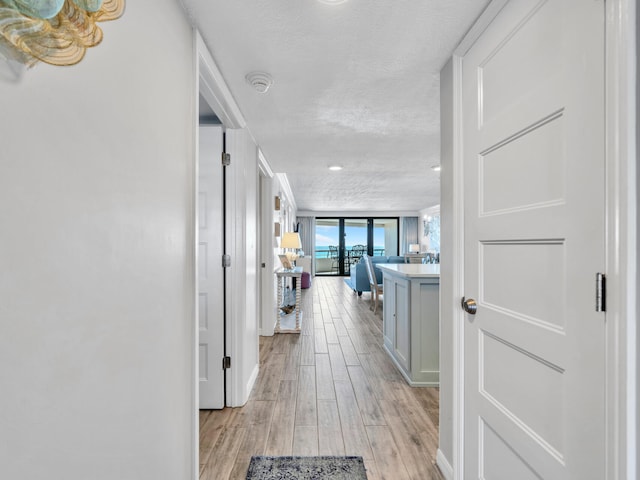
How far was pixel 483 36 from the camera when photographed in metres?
1.37

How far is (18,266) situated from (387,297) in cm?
336

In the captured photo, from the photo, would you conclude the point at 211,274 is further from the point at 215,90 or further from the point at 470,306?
the point at 470,306

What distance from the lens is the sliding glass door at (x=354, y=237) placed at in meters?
11.5

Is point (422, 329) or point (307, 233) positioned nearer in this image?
point (422, 329)

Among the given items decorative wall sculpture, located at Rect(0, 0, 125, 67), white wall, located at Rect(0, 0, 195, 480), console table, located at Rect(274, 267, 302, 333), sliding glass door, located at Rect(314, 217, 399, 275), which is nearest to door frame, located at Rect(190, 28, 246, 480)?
white wall, located at Rect(0, 0, 195, 480)

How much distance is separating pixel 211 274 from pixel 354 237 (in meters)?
9.32

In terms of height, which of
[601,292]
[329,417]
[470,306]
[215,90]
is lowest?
[329,417]

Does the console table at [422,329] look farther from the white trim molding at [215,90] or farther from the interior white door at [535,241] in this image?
the white trim molding at [215,90]

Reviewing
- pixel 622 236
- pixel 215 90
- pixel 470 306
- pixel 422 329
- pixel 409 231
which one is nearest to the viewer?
pixel 622 236

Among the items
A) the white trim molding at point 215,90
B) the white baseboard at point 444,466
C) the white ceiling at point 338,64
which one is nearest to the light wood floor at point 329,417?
the white baseboard at point 444,466

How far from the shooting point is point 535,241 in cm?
106

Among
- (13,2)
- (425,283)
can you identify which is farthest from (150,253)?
(425,283)

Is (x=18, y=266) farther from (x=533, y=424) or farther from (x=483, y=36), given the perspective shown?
(x=483, y=36)

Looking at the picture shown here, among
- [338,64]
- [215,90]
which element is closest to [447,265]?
[338,64]
